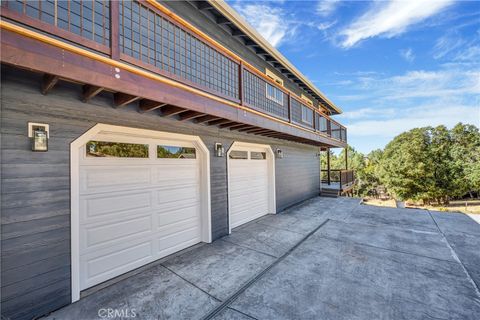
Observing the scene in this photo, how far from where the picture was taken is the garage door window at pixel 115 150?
2906 mm

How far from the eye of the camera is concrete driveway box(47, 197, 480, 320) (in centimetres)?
237

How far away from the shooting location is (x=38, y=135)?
226 cm

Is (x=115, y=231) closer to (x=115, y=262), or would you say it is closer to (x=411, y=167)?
(x=115, y=262)

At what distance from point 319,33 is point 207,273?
1164cm

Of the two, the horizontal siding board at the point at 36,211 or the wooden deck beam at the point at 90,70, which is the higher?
the wooden deck beam at the point at 90,70

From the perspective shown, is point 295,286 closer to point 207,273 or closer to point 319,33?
point 207,273

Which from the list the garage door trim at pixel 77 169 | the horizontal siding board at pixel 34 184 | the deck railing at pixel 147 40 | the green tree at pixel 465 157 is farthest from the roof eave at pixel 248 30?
the green tree at pixel 465 157

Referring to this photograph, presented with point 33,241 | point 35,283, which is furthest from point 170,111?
point 35,283

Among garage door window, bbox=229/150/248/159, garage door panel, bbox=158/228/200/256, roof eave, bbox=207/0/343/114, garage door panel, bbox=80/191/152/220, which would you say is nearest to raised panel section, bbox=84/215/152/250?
garage door panel, bbox=80/191/152/220

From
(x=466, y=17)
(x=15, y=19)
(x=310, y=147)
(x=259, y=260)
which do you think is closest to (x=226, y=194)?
(x=259, y=260)


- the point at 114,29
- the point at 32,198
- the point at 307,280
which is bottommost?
the point at 307,280

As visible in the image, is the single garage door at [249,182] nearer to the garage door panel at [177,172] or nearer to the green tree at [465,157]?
the garage door panel at [177,172]

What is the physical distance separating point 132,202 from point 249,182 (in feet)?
11.8

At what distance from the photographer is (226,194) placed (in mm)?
5008
